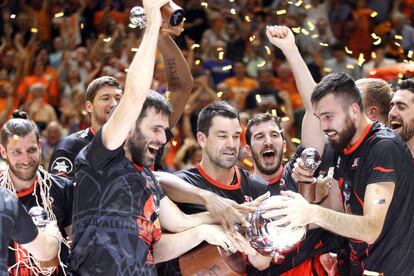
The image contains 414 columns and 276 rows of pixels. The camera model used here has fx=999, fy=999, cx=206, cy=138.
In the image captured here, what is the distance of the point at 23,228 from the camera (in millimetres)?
5277

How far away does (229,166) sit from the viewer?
6.79 metres

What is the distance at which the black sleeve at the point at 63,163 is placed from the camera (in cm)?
721

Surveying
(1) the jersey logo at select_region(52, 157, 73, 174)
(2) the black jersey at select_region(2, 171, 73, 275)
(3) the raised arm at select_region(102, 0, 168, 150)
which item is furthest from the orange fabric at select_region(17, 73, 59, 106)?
(3) the raised arm at select_region(102, 0, 168, 150)

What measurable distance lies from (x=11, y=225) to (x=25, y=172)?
1358mm

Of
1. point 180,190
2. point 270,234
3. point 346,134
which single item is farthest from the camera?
point 180,190

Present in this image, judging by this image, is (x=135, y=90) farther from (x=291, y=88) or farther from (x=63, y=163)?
(x=291, y=88)

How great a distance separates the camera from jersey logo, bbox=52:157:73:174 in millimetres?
7227

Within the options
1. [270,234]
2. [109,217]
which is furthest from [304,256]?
[109,217]

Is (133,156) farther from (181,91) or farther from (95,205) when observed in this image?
(181,91)

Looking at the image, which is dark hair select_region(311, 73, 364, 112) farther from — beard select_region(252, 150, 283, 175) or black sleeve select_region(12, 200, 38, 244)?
black sleeve select_region(12, 200, 38, 244)

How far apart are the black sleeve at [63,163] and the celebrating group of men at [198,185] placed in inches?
0.5

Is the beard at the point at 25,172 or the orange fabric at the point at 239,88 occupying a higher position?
the beard at the point at 25,172

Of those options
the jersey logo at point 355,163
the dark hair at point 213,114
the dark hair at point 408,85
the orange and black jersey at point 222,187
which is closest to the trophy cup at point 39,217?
the orange and black jersey at point 222,187

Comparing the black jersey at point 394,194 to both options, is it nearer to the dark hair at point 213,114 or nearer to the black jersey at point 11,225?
the dark hair at point 213,114
